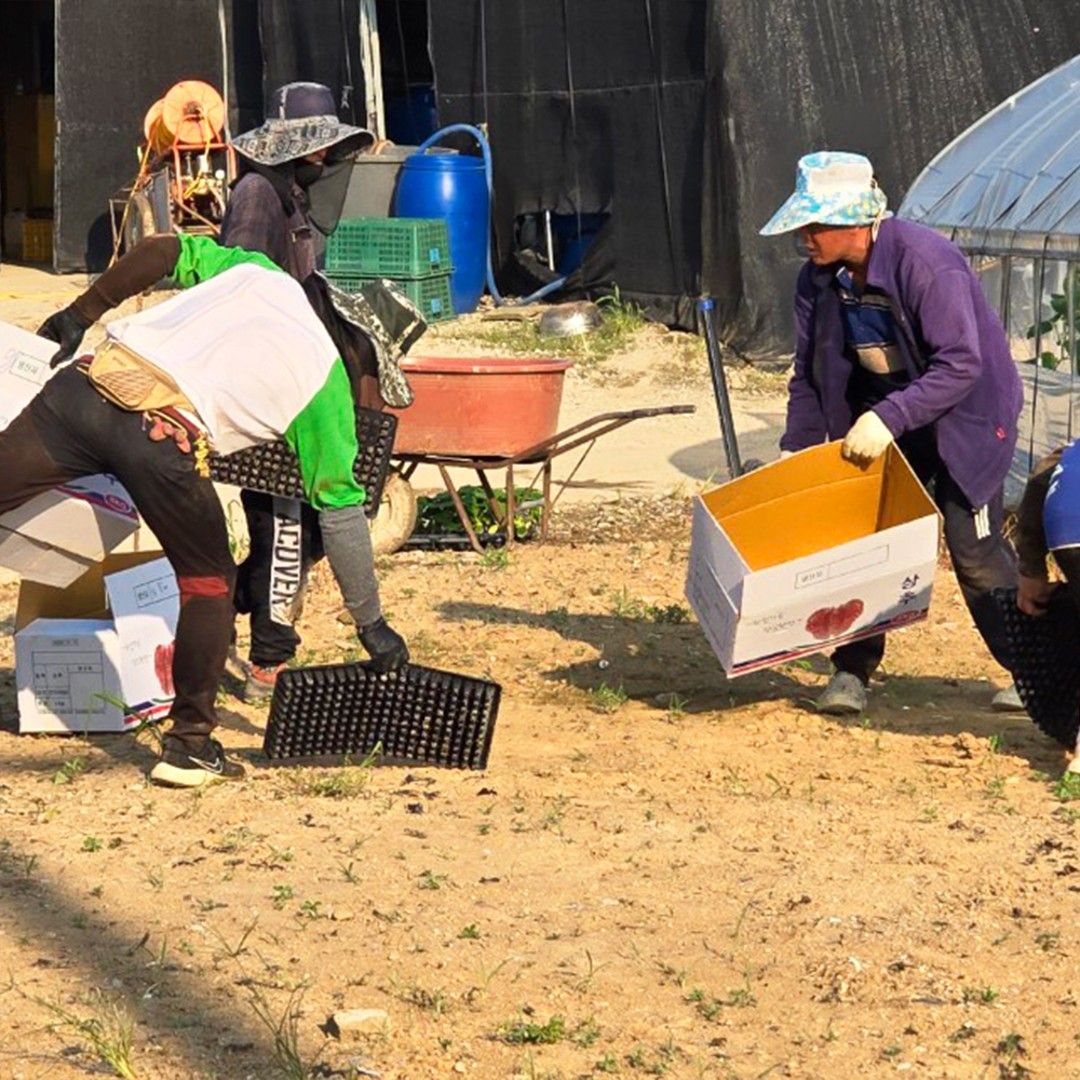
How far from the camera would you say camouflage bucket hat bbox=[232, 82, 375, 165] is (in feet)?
21.4

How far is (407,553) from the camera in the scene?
948 cm

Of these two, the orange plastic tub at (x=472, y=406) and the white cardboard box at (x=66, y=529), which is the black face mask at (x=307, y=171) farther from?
the orange plastic tub at (x=472, y=406)

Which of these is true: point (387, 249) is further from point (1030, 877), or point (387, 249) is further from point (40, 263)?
point (1030, 877)

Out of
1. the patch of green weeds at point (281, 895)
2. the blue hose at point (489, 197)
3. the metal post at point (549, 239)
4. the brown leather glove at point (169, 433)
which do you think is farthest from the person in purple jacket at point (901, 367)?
the metal post at point (549, 239)

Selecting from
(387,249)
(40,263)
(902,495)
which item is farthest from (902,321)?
(40,263)

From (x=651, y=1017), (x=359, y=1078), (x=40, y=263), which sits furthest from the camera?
(x=40, y=263)

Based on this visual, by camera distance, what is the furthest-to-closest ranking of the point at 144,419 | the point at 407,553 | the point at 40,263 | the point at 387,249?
the point at 40,263 → the point at 387,249 → the point at 407,553 → the point at 144,419

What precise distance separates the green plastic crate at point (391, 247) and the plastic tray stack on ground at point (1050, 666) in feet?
33.8

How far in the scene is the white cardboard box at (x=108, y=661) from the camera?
641cm

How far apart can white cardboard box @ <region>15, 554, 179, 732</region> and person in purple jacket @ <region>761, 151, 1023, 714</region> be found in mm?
1925

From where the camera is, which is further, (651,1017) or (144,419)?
(144,419)

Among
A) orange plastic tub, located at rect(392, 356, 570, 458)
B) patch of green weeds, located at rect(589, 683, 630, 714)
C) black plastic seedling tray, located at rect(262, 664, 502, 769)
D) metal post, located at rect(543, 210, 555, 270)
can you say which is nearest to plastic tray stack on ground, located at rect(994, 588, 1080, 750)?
patch of green weeds, located at rect(589, 683, 630, 714)

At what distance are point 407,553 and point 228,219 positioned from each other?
10.2 feet

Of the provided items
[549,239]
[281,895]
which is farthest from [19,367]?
[549,239]
